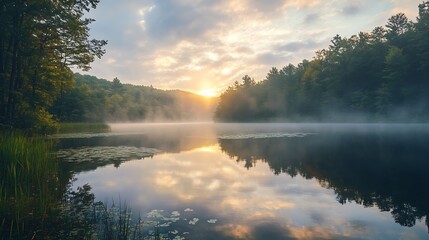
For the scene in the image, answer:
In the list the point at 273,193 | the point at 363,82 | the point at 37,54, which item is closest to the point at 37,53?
the point at 37,54

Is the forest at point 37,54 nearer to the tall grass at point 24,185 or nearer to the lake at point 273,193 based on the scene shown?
the lake at point 273,193

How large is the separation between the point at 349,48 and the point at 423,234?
103 meters

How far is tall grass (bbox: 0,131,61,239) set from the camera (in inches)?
303

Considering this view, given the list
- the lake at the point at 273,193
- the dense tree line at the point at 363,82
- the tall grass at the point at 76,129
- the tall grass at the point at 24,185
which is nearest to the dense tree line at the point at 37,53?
the lake at the point at 273,193

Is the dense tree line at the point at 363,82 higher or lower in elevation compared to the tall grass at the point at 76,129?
higher

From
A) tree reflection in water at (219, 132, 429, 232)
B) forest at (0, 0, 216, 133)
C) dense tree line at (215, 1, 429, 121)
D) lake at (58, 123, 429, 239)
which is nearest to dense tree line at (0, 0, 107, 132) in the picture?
forest at (0, 0, 216, 133)

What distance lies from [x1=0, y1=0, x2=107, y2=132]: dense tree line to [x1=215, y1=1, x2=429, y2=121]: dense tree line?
3022 inches

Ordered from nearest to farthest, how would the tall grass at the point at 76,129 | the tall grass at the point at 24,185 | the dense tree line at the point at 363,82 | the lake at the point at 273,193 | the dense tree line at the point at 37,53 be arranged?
the tall grass at the point at 24,185 → the lake at the point at 273,193 → the dense tree line at the point at 37,53 → the tall grass at the point at 76,129 → the dense tree line at the point at 363,82

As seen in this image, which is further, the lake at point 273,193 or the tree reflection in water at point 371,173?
the tree reflection in water at point 371,173

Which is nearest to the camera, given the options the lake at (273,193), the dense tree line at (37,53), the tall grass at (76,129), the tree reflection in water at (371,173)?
the lake at (273,193)

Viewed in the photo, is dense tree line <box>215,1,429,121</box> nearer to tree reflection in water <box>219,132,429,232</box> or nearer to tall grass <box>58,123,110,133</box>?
tree reflection in water <box>219,132,429,232</box>

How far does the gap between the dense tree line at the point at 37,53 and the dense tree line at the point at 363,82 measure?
252ft

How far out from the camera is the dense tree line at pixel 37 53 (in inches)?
727

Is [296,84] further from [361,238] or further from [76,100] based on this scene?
[361,238]
